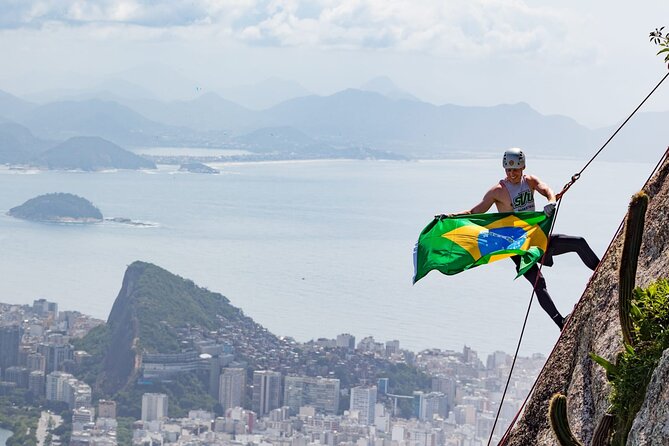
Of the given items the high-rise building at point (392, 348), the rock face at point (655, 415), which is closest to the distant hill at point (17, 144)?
the high-rise building at point (392, 348)

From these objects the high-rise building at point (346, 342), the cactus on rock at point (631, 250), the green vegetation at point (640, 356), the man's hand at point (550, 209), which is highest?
the high-rise building at point (346, 342)

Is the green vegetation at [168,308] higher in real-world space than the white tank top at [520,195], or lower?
higher

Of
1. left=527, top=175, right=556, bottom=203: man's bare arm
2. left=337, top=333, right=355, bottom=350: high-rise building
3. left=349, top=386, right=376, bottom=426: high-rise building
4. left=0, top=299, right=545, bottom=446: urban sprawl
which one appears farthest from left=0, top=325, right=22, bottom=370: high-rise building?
left=527, top=175, right=556, bottom=203: man's bare arm

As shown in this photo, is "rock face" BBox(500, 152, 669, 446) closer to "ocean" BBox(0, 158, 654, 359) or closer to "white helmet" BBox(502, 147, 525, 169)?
"white helmet" BBox(502, 147, 525, 169)

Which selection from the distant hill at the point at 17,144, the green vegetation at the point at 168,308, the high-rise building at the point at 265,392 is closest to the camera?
the high-rise building at the point at 265,392

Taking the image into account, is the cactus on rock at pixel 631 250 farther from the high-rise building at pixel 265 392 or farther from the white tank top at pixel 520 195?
the high-rise building at pixel 265 392

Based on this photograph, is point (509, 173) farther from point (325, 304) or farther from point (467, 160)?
point (467, 160)

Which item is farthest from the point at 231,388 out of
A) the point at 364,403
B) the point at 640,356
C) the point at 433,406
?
the point at 640,356
